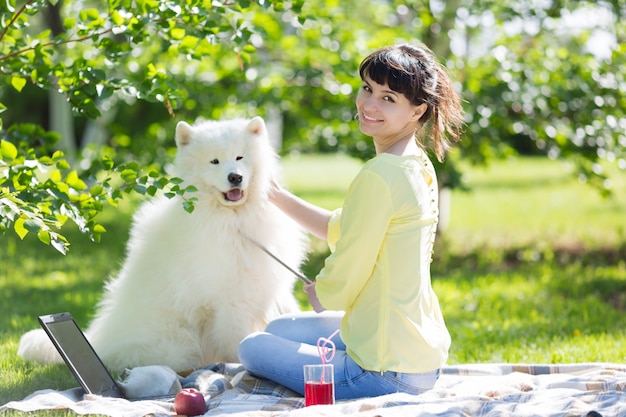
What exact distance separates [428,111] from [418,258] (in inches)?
24.1

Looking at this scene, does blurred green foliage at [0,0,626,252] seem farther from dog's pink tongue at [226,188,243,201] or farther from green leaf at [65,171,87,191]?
green leaf at [65,171,87,191]

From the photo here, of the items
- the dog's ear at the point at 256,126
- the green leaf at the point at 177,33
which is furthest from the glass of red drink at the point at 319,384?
the green leaf at the point at 177,33

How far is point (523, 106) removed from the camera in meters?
7.57

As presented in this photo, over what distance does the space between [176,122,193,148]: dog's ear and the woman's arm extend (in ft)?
1.68

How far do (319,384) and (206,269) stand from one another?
1.14 metres

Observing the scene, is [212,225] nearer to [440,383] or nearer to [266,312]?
[266,312]

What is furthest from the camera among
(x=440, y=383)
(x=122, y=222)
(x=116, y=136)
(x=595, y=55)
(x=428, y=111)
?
(x=122, y=222)

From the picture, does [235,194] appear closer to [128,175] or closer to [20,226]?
[128,175]

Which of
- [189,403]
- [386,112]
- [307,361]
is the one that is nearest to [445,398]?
[307,361]

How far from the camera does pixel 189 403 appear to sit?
3213 mm

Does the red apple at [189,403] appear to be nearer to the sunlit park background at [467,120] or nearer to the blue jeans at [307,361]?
the blue jeans at [307,361]

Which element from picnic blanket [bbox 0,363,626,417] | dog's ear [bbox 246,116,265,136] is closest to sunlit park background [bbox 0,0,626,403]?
dog's ear [bbox 246,116,265,136]

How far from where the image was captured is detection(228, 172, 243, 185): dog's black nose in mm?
3989

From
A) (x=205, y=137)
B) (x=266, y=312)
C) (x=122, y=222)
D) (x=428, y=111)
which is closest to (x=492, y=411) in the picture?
(x=428, y=111)
